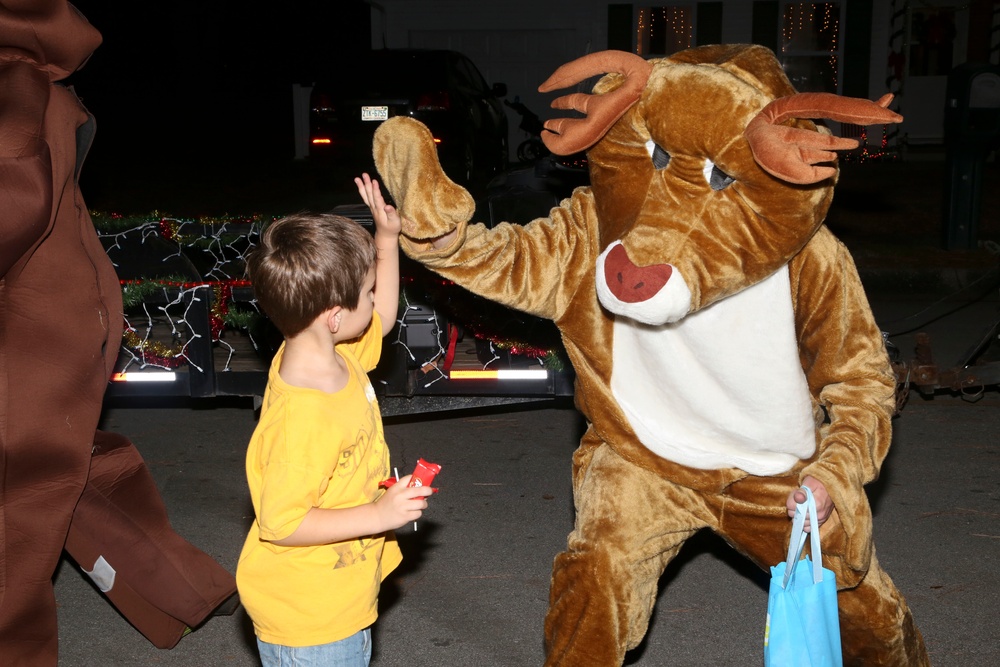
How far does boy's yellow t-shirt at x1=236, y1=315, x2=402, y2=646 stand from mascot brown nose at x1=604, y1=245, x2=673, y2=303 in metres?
0.63

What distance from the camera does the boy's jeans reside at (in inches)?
93.5

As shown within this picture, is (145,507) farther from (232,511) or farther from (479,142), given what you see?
(479,142)

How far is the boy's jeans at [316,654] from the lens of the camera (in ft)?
7.79

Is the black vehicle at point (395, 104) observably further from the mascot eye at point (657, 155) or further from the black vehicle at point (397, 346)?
the mascot eye at point (657, 155)

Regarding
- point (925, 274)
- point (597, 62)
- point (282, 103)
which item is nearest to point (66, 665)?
point (597, 62)

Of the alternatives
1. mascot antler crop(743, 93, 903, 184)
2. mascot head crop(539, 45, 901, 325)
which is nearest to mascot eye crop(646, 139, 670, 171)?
mascot head crop(539, 45, 901, 325)

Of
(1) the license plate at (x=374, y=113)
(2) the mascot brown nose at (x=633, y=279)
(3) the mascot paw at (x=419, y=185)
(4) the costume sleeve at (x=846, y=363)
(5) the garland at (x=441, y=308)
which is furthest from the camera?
(1) the license plate at (x=374, y=113)

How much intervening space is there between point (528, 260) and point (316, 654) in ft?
3.62

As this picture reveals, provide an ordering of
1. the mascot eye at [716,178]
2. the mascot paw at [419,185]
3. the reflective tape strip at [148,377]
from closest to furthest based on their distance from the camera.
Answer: the mascot eye at [716,178] < the mascot paw at [419,185] < the reflective tape strip at [148,377]

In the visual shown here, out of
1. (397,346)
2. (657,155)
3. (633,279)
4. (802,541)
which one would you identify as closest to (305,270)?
(633,279)

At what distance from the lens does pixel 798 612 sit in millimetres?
2268

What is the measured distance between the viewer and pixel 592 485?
2.80 metres

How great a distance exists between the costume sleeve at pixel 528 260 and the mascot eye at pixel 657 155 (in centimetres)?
34

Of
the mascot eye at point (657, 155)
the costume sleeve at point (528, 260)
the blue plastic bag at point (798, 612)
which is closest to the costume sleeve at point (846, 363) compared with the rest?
the blue plastic bag at point (798, 612)
